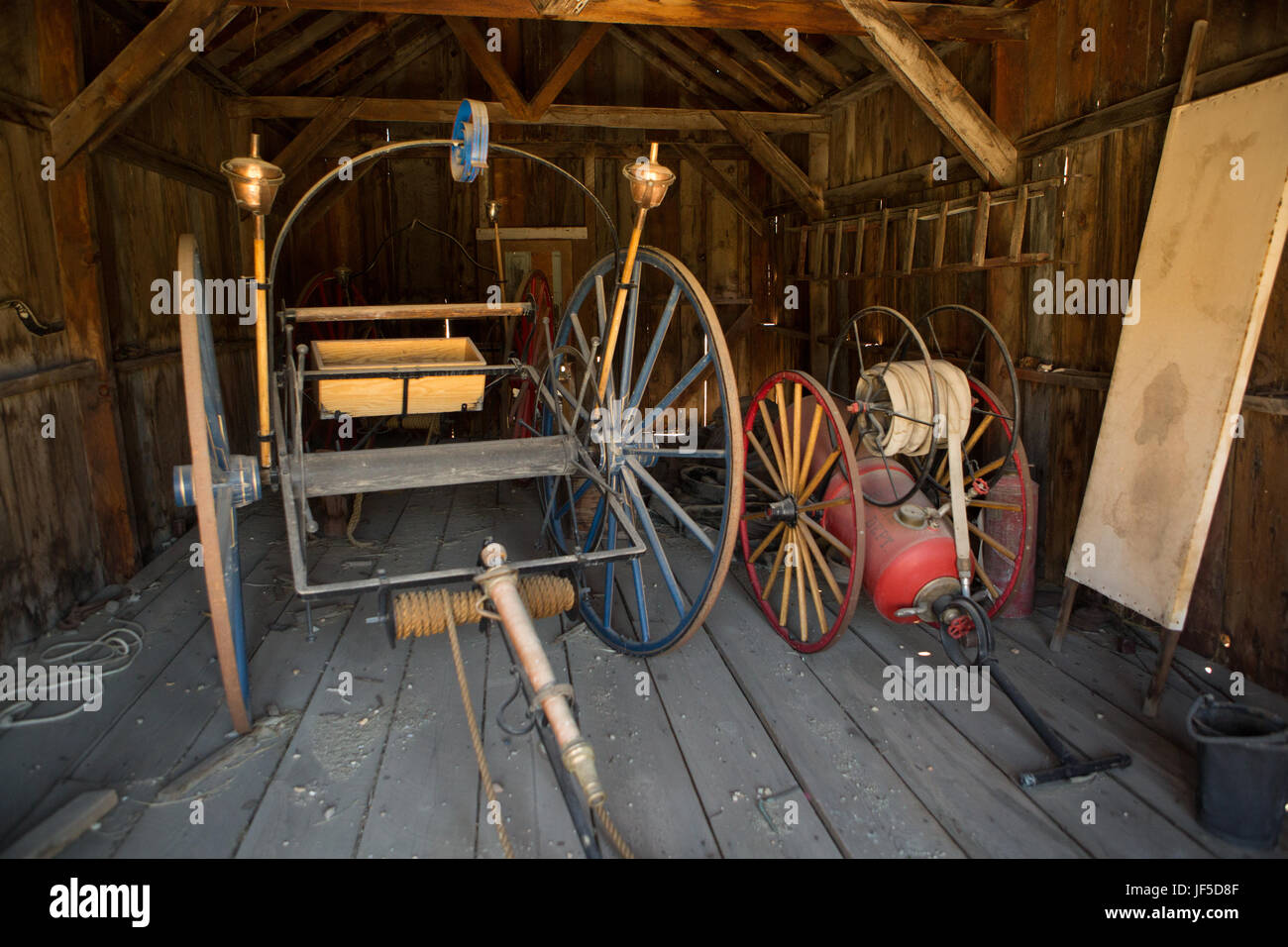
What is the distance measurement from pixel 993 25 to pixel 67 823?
4.35 m

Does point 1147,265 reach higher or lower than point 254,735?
higher

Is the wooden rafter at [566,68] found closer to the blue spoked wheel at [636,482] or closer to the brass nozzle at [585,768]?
the blue spoked wheel at [636,482]

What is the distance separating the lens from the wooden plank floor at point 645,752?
2084 millimetres

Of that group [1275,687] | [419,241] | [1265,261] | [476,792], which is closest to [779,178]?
[419,241]

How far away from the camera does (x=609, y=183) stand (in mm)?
7523

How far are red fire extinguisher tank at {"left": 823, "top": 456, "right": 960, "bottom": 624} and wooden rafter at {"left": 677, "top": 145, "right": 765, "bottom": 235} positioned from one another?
4.60 m

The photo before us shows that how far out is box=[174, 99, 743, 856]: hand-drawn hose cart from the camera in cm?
205

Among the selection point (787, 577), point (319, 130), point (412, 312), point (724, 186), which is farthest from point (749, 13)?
point (724, 186)

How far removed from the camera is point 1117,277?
3238 millimetres

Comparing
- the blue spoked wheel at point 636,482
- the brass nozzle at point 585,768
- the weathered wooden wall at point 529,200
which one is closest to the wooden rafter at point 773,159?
the weathered wooden wall at point 529,200

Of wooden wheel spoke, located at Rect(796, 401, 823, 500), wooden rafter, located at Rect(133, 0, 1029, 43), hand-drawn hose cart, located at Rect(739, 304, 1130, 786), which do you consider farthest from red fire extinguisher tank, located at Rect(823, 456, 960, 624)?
wooden rafter, located at Rect(133, 0, 1029, 43)
